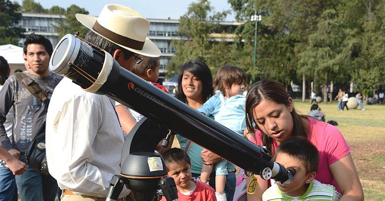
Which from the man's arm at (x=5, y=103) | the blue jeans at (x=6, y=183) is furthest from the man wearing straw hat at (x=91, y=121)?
the blue jeans at (x=6, y=183)

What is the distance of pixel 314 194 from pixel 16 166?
302 centimetres

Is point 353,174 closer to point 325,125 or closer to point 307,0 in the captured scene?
point 325,125

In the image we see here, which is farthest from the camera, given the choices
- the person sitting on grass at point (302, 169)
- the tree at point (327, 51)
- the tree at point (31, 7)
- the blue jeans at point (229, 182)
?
the tree at point (31, 7)

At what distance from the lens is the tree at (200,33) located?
53344mm

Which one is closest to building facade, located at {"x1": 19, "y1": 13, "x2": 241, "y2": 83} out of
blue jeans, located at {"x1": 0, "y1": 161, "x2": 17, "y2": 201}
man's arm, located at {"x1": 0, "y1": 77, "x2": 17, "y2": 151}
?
blue jeans, located at {"x1": 0, "y1": 161, "x2": 17, "y2": 201}

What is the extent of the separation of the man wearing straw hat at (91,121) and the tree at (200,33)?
164 ft

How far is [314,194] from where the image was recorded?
2.77m

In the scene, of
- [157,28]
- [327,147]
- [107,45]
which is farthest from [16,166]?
[157,28]

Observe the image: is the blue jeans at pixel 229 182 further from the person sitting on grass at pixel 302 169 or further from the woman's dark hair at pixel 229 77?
the person sitting on grass at pixel 302 169

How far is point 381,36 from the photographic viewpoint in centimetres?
5028

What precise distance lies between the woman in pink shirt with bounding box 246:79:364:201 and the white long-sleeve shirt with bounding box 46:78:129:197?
0.99m

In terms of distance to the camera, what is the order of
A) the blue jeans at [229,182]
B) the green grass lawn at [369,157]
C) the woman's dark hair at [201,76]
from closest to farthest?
1. the blue jeans at [229,182]
2. the woman's dark hair at [201,76]
3. the green grass lawn at [369,157]

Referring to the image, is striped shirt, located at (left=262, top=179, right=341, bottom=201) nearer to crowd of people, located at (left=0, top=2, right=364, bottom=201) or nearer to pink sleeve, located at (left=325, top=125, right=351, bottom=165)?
crowd of people, located at (left=0, top=2, right=364, bottom=201)

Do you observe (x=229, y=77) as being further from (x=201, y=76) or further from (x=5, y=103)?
(x=5, y=103)
